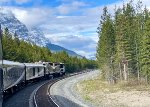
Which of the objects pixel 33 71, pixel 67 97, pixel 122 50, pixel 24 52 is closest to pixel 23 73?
pixel 33 71

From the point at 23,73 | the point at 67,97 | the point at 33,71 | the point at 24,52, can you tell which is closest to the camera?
the point at 67,97

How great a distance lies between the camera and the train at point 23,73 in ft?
126

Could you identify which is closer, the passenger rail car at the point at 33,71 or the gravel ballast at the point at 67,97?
the gravel ballast at the point at 67,97

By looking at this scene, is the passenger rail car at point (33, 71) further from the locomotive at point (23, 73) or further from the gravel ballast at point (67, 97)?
the gravel ballast at point (67, 97)

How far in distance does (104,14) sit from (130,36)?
18335 mm

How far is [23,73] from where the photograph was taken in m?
56.4

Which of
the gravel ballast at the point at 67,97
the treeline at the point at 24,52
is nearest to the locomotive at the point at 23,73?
the gravel ballast at the point at 67,97

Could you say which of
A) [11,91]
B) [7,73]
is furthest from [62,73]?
[7,73]

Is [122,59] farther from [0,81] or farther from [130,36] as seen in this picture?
[0,81]

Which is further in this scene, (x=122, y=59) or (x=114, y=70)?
(x=114, y=70)

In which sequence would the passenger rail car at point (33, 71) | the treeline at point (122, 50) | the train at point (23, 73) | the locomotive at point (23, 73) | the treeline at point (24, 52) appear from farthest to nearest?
the treeline at point (24, 52) → the treeline at point (122, 50) → the passenger rail car at point (33, 71) → the train at point (23, 73) → the locomotive at point (23, 73)

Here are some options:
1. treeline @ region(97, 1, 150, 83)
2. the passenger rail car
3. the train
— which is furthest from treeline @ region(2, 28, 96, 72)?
treeline @ region(97, 1, 150, 83)

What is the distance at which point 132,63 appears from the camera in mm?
85000

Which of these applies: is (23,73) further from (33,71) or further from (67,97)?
(67,97)
